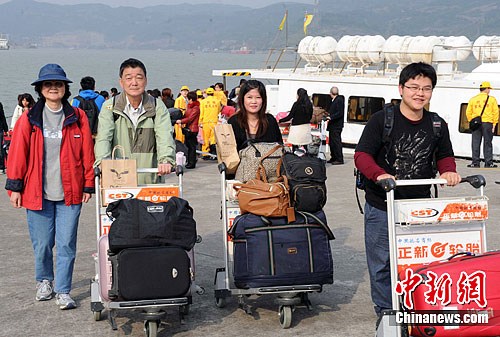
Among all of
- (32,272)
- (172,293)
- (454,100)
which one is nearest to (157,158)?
(172,293)

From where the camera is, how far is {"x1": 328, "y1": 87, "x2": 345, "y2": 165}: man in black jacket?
59.5ft

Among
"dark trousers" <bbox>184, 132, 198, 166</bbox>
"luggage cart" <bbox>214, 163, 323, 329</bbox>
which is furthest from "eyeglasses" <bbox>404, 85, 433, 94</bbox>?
"dark trousers" <bbox>184, 132, 198, 166</bbox>

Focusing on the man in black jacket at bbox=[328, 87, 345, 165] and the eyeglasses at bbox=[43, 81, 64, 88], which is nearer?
→ the eyeglasses at bbox=[43, 81, 64, 88]

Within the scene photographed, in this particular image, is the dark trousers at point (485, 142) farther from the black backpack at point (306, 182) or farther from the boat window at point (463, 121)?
the black backpack at point (306, 182)

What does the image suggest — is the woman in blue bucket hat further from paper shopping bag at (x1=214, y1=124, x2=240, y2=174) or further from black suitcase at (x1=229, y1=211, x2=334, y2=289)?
black suitcase at (x1=229, y1=211, x2=334, y2=289)

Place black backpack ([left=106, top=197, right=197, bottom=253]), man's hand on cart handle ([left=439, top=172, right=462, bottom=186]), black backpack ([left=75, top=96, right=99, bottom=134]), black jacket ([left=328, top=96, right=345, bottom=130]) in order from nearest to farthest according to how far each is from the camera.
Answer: man's hand on cart handle ([left=439, top=172, right=462, bottom=186]) < black backpack ([left=106, top=197, right=197, bottom=253]) < black backpack ([left=75, top=96, right=99, bottom=134]) < black jacket ([left=328, top=96, right=345, bottom=130])

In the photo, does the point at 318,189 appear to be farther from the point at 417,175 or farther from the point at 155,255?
the point at 155,255

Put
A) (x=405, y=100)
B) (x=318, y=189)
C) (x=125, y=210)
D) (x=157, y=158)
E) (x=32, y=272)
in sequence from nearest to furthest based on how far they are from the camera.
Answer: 1. (x=405, y=100)
2. (x=125, y=210)
3. (x=318, y=189)
4. (x=157, y=158)
5. (x=32, y=272)

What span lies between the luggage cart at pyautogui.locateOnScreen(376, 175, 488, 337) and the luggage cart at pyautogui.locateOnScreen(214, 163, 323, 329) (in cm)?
104

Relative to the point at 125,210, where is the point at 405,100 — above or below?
above

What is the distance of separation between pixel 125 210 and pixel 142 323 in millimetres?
1117

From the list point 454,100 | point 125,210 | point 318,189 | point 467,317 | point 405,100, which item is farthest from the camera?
point 454,100

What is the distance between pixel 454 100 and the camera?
19.3 meters

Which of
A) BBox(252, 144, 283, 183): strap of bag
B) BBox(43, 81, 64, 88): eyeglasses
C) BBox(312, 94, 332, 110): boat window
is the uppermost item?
BBox(312, 94, 332, 110): boat window
